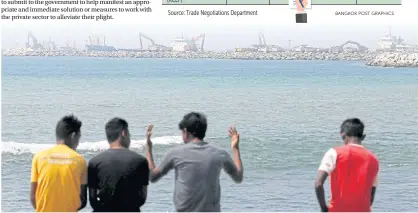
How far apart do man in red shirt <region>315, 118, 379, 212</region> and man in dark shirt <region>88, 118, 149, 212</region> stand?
1080mm

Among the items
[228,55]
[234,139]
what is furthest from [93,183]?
[228,55]

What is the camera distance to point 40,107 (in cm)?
4716

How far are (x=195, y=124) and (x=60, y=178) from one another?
863 millimetres

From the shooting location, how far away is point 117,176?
4734mm

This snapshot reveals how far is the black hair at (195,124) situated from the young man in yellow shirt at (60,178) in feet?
2.12

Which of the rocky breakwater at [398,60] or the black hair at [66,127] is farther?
the rocky breakwater at [398,60]

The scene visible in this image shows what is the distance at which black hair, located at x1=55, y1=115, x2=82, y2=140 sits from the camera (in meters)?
4.89

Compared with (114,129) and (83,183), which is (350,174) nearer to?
(114,129)

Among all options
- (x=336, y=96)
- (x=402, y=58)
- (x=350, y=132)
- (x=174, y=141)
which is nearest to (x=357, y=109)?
(x=336, y=96)

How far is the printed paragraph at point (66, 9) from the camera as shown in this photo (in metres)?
11.3

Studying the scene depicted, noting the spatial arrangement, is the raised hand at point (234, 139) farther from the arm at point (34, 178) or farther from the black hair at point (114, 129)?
the arm at point (34, 178)

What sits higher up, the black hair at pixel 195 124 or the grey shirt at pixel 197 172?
the black hair at pixel 195 124

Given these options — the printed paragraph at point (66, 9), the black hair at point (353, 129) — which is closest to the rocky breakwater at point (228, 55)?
the printed paragraph at point (66, 9)

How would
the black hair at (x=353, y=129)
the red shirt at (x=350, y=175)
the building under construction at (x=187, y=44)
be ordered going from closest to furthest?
the red shirt at (x=350, y=175) → the black hair at (x=353, y=129) → the building under construction at (x=187, y=44)
